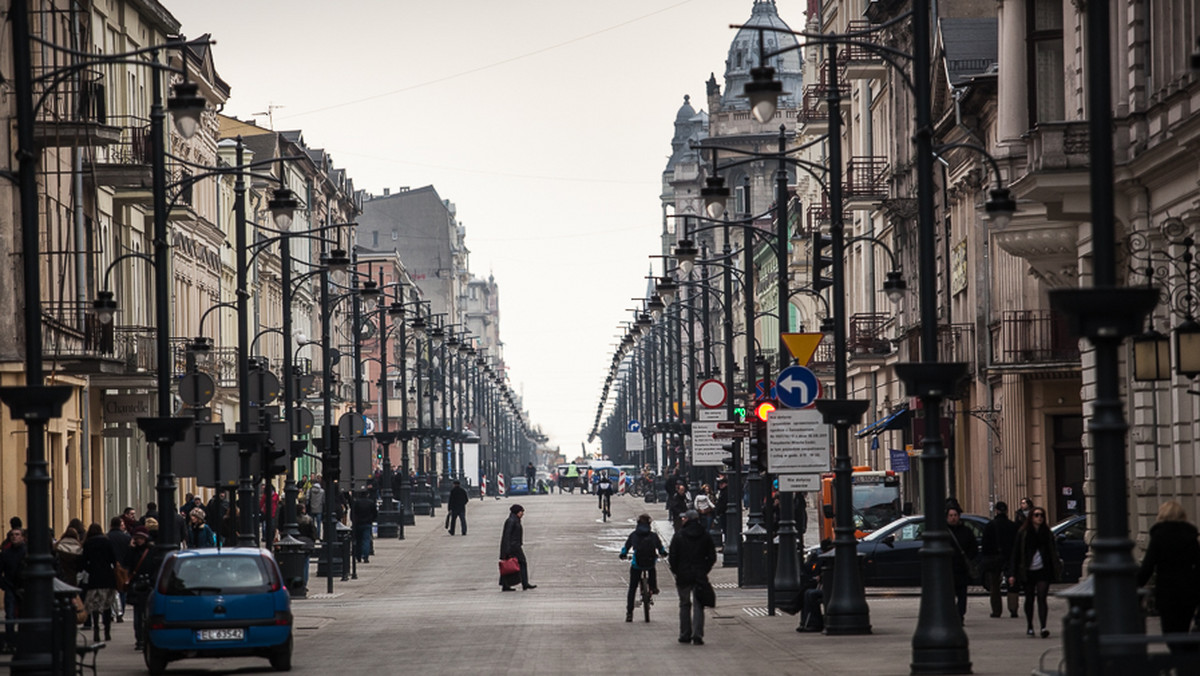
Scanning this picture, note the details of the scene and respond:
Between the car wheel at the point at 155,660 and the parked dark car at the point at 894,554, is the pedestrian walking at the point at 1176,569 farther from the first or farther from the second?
the parked dark car at the point at 894,554

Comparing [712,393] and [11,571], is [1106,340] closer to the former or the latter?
[11,571]

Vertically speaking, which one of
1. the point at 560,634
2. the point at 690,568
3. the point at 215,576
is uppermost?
the point at 215,576

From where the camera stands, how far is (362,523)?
50.7 meters

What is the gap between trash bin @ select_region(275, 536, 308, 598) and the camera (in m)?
37.5

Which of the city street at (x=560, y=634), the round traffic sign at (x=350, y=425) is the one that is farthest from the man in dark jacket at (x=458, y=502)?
the round traffic sign at (x=350, y=425)

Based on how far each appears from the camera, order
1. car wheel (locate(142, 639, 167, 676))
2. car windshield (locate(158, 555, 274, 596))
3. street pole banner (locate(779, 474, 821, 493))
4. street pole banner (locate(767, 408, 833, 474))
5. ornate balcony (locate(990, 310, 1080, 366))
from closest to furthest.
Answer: car wheel (locate(142, 639, 167, 676)) → car windshield (locate(158, 555, 274, 596)) → street pole banner (locate(767, 408, 833, 474)) → street pole banner (locate(779, 474, 821, 493)) → ornate balcony (locate(990, 310, 1080, 366))

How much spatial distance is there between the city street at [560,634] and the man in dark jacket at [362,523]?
137cm

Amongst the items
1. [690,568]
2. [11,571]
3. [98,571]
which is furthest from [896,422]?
[11,571]

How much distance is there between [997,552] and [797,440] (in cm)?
371

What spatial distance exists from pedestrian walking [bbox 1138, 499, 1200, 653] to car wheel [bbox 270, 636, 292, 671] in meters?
9.50

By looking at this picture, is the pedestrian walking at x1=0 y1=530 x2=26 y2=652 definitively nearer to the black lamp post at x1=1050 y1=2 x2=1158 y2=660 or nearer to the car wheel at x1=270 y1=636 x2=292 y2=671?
the car wheel at x1=270 y1=636 x2=292 y2=671

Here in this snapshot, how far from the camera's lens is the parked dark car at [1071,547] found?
3522 centimetres

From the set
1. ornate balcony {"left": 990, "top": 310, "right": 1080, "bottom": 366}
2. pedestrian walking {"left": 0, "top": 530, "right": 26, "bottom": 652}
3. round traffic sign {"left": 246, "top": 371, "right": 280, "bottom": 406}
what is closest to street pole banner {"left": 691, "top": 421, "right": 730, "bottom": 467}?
ornate balcony {"left": 990, "top": 310, "right": 1080, "bottom": 366}

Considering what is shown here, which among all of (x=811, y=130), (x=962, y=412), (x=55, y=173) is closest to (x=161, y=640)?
(x=55, y=173)
